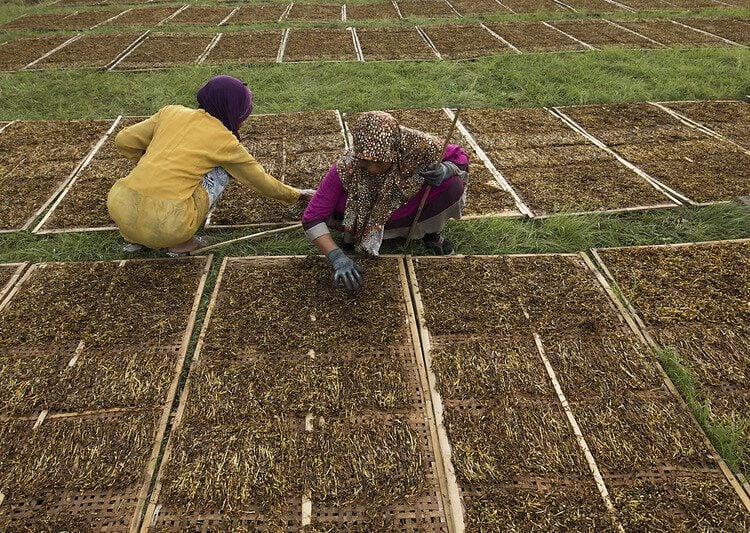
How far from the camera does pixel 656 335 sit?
82.3 inches

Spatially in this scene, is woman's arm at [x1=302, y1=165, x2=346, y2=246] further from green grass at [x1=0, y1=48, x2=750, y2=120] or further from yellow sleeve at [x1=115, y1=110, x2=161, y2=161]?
green grass at [x1=0, y1=48, x2=750, y2=120]

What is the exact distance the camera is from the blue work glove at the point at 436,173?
7.00 ft

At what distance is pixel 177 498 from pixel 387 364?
0.94 metres

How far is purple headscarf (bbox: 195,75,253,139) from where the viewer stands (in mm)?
2203

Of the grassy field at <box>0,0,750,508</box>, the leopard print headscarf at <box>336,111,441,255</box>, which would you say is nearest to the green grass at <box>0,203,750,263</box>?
the grassy field at <box>0,0,750,508</box>

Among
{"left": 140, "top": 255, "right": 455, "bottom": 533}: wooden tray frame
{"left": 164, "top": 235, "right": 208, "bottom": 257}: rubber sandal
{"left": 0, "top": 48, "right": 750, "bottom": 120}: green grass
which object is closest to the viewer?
{"left": 140, "top": 255, "right": 455, "bottom": 533}: wooden tray frame

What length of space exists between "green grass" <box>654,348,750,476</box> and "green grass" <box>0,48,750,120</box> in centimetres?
320

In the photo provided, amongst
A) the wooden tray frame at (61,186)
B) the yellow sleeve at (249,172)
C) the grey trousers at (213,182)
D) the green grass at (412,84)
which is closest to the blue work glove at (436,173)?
the yellow sleeve at (249,172)

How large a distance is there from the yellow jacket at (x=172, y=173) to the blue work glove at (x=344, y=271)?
63cm

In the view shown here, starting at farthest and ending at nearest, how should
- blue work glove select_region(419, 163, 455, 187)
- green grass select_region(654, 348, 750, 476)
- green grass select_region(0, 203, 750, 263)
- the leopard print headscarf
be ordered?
green grass select_region(0, 203, 750, 263) → blue work glove select_region(419, 163, 455, 187) → the leopard print headscarf → green grass select_region(654, 348, 750, 476)

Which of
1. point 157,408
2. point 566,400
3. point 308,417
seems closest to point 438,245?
point 566,400

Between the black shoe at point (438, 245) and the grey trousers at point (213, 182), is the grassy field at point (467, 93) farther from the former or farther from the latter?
the grey trousers at point (213, 182)

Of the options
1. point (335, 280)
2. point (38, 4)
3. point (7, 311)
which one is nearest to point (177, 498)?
point (335, 280)

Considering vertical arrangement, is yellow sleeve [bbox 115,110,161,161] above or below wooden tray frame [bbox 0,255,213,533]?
above
